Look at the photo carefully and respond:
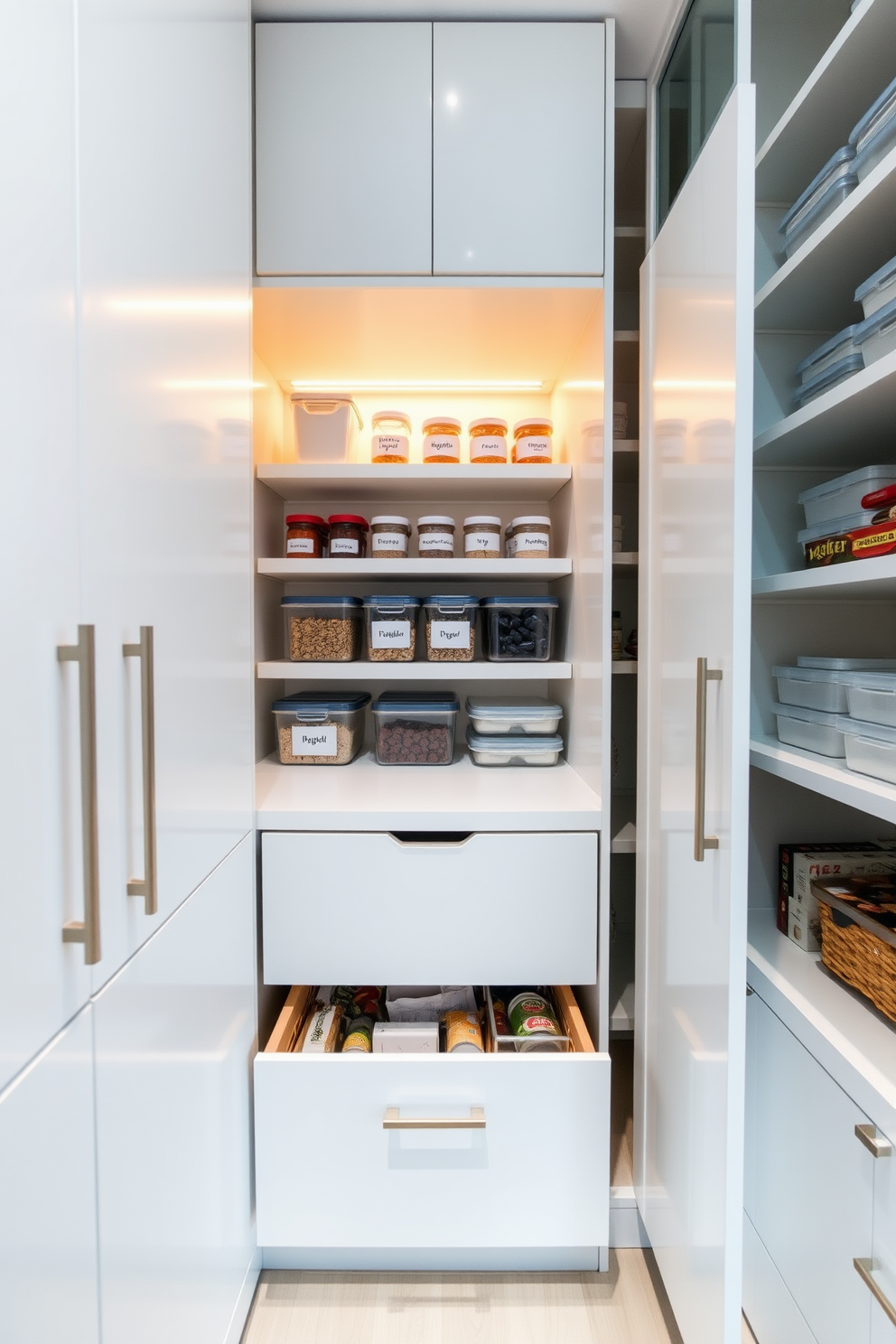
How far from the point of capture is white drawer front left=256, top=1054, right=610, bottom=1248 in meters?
1.28

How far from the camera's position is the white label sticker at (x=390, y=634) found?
1626mm

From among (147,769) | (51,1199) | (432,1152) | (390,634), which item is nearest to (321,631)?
(390,634)

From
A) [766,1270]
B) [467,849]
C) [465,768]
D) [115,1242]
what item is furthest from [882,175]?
[766,1270]

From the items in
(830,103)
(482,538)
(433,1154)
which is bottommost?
(433,1154)

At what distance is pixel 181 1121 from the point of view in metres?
0.96

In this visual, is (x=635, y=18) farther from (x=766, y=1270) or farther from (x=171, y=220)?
(x=766, y=1270)

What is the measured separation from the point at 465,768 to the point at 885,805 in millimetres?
916

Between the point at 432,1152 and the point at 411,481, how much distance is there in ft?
4.07

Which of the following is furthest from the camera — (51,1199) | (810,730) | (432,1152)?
(432,1152)

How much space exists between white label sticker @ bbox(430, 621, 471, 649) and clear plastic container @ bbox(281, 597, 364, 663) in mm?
188

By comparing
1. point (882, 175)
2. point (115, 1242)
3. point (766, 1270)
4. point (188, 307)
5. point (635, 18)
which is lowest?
point (766, 1270)

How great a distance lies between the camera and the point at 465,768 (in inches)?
65.4

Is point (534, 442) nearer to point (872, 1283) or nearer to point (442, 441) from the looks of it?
point (442, 441)

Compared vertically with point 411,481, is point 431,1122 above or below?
below
